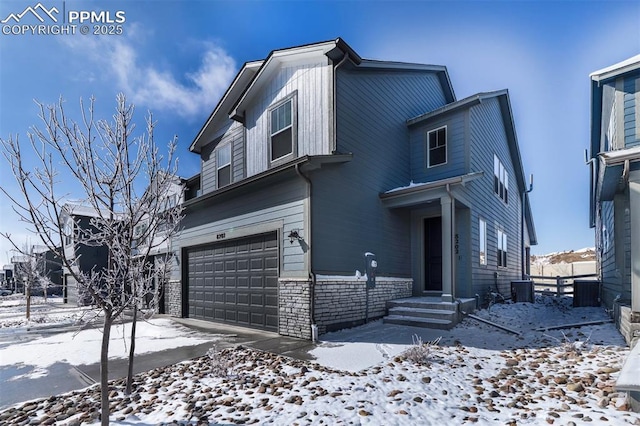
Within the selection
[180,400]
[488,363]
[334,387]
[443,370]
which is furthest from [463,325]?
[180,400]

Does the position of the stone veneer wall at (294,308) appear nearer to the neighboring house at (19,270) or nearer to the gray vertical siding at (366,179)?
the gray vertical siding at (366,179)

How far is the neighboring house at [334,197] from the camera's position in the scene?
7773 mm

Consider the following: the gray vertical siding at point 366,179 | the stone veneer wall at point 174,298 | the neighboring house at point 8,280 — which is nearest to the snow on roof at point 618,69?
the gray vertical siding at point 366,179

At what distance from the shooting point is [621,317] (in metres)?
6.97

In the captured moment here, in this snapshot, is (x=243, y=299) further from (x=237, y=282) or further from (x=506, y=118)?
(x=506, y=118)

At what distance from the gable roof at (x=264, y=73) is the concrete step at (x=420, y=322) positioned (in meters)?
6.60

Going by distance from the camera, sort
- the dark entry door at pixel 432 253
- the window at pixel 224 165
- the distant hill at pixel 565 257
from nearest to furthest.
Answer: the dark entry door at pixel 432 253, the window at pixel 224 165, the distant hill at pixel 565 257

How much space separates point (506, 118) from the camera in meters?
14.0

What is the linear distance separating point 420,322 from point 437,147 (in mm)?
5685

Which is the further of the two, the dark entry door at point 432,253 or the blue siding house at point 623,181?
the dark entry door at point 432,253

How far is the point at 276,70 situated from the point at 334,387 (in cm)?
851

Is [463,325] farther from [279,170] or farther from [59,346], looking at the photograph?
[59,346]

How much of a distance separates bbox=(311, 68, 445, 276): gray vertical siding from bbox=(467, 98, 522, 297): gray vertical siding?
2.04 meters

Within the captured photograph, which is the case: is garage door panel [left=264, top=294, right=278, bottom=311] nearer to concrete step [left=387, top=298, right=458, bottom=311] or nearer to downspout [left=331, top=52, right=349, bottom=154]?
concrete step [left=387, top=298, right=458, bottom=311]
